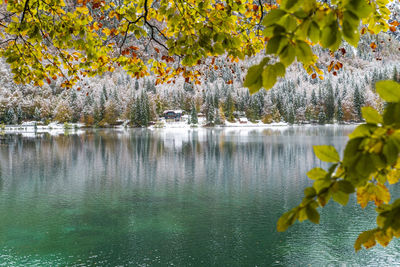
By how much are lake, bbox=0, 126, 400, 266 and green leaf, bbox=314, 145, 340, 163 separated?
1215 centimetres

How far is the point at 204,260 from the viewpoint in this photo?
41.5ft

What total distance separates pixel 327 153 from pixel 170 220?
16.3 meters

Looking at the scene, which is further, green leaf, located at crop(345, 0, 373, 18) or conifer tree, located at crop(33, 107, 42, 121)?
conifer tree, located at crop(33, 107, 42, 121)

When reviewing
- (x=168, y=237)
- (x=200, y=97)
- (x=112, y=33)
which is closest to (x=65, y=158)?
(x=168, y=237)

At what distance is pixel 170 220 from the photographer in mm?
16844

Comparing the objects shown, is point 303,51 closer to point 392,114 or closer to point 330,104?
point 392,114

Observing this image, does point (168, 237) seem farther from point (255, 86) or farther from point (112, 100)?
point (112, 100)

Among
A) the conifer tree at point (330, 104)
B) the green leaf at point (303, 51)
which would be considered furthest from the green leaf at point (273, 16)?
the conifer tree at point (330, 104)

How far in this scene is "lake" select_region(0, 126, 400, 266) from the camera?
12922 mm

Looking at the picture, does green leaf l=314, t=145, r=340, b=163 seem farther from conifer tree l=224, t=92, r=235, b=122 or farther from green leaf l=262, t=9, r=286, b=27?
conifer tree l=224, t=92, r=235, b=122

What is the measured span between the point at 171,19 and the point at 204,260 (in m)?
10.5

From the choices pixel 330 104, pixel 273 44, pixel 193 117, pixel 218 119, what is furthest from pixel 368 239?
pixel 330 104

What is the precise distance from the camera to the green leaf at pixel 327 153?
131 cm

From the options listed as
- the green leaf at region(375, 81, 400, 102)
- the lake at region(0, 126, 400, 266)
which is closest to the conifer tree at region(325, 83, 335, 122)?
the lake at region(0, 126, 400, 266)
